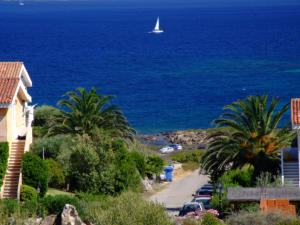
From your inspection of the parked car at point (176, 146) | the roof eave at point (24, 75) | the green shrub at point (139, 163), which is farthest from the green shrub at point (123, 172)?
the parked car at point (176, 146)

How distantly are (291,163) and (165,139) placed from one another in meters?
47.0

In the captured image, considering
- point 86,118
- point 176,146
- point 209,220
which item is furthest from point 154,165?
point 209,220

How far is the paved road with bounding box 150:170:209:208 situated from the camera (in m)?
37.7

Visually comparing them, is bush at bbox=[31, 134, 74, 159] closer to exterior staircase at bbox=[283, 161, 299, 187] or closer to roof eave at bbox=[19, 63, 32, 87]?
roof eave at bbox=[19, 63, 32, 87]

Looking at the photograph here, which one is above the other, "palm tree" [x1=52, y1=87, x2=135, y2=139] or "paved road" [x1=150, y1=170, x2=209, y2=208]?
"palm tree" [x1=52, y1=87, x2=135, y2=139]

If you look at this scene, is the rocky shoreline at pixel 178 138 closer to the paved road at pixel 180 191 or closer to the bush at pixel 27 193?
the paved road at pixel 180 191

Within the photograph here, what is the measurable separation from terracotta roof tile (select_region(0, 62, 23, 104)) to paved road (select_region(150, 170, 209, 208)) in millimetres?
10571

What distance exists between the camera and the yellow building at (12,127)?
2894cm

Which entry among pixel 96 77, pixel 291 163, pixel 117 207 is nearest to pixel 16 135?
pixel 117 207

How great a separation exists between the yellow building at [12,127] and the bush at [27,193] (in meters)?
0.24

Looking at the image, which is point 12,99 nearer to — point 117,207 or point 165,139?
point 117,207

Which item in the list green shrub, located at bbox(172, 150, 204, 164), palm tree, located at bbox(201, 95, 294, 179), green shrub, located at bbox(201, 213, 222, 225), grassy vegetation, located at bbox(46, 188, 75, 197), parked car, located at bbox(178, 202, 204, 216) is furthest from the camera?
green shrub, located at bbox(172, 150, 204, 164)

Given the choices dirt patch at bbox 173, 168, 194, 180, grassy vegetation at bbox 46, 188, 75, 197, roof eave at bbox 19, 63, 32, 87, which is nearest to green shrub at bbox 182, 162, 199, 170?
dirt patch at bbox 173, 168, 194, 180

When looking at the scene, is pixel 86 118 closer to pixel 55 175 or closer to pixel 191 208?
pixel 55 175
